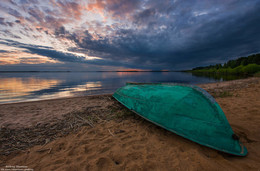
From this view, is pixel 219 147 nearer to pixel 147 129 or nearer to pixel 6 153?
pixel 147 129

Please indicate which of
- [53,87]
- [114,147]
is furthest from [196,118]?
[53,87]

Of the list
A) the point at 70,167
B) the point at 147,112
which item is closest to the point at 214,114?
the point at 147,112

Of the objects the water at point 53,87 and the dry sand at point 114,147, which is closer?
the dry sand at point 114,147

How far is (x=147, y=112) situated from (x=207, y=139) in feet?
5.25

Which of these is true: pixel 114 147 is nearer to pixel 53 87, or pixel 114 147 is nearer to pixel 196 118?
pixel 196 118

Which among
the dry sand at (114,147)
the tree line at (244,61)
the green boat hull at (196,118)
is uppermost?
the tree line at (244,61)

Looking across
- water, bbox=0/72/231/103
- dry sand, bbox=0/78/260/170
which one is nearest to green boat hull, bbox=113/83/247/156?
dry sand, bbox=0/78/260/170

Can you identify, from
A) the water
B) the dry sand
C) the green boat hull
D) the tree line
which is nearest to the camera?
the dry sand

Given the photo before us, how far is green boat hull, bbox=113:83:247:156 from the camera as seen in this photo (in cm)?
212

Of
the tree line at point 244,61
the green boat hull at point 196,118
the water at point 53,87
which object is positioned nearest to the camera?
the green boat hull at point 196,118

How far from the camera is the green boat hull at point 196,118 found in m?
2.12

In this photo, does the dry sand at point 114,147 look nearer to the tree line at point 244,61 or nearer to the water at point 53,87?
the water at point 53,87

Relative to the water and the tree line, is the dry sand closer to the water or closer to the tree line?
the water

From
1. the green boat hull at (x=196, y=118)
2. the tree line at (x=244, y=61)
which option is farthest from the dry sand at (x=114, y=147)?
the tree line at (x=244, y=61)
